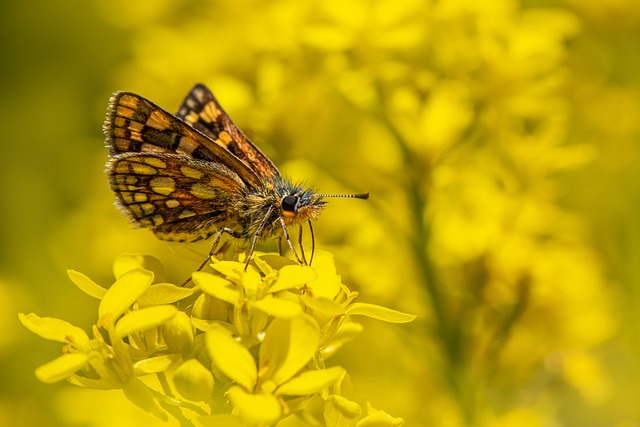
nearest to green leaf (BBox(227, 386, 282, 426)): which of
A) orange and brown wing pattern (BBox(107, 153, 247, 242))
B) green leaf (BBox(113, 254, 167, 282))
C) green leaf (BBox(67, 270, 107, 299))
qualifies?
green leaf (BBox(67, 270, 107, 299))

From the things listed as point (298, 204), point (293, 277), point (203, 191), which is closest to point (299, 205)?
point (298, 204)

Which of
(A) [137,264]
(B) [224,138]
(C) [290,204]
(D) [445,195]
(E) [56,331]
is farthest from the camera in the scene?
(D) [445,195]

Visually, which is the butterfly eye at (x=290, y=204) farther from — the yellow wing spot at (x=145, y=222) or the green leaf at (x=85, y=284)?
the green leaf at (x=85, y=284)

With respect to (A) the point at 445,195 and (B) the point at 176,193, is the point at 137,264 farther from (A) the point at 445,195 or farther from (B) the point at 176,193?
(A) the point at 445,195

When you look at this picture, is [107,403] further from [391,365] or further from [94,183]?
[94,183]

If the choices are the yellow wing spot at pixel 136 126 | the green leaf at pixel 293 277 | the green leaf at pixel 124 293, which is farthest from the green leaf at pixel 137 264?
the yellow wing spot at pixel 136 126

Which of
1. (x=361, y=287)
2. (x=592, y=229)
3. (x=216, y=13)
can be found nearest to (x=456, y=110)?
(x=361, y=287)
